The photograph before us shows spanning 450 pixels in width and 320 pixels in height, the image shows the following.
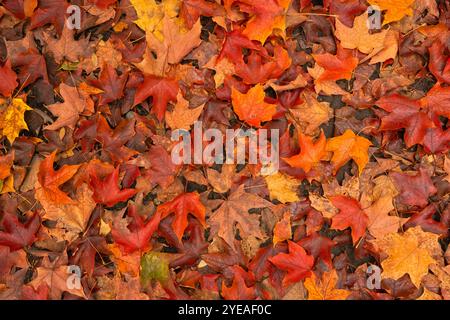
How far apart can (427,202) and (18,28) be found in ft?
5.35

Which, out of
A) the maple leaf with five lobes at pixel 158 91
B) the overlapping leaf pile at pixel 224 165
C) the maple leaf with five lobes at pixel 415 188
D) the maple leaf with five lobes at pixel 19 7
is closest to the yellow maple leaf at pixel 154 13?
the overlapping leaf pile at pixel 224 165

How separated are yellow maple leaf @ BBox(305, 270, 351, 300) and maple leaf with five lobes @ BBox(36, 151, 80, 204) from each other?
0.91 metres

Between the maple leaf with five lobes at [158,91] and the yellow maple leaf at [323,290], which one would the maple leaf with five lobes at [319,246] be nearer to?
the yellow maple leaf at [323,290]

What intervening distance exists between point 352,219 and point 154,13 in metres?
1.03

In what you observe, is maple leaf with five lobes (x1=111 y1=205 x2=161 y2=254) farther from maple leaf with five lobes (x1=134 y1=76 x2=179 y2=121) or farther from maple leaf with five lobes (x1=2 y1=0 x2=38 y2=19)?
maple leaf with five lobes (x1=2 y1=0 x2=38 y2=19)

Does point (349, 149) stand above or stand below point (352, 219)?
above

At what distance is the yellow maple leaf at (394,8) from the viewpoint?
74.9 inches

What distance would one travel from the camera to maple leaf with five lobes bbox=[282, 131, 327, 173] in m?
1.88

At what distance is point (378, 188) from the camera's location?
1.93 m

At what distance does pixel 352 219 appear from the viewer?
6.18 ft

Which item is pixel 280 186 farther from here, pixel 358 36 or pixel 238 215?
pixel 358 36

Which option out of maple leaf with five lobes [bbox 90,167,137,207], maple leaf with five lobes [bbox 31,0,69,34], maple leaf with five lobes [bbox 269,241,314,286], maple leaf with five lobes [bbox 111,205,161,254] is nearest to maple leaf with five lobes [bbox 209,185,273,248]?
maple leaf with five lobes [bbox 269,241,314,286]

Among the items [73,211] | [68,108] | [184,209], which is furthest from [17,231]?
[184,209]

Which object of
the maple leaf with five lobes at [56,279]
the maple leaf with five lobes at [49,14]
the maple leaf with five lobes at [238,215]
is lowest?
the maple leaf with five lobes at [56,279]
